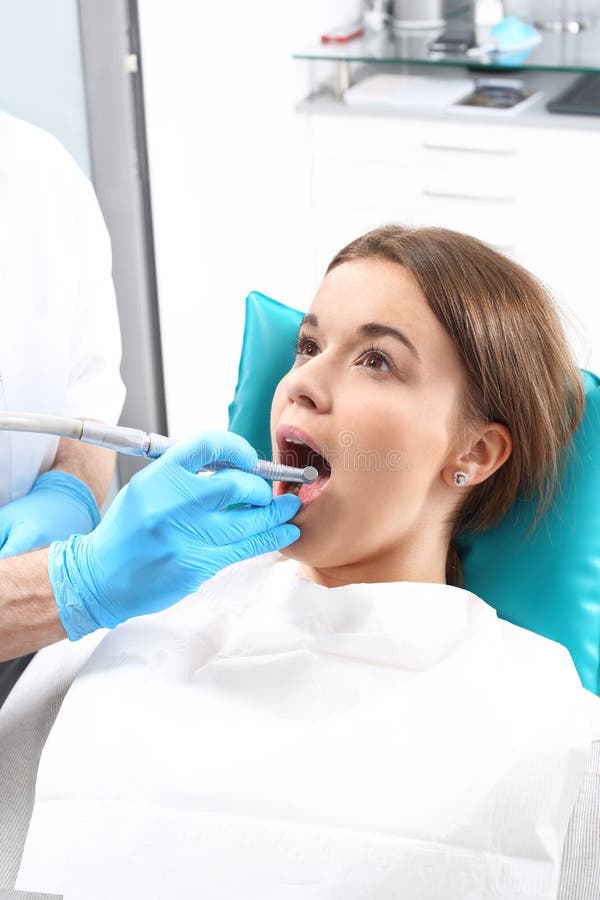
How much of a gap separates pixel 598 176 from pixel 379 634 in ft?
6.34

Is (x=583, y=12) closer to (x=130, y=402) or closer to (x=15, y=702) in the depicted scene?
(x=130, y=402)

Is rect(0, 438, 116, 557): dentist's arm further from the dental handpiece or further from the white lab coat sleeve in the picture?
the dental handpiece

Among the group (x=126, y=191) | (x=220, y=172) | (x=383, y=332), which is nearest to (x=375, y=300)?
(x=383, y=332)

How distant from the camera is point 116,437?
3.78ft

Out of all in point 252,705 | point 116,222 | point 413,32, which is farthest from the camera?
point 413,32

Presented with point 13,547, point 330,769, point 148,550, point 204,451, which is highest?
point 204,451

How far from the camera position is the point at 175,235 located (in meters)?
2.75

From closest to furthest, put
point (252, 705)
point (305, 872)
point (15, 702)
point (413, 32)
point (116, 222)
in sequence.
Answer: point (305, 872) → point (252, 705) → point (15, 702) → point (116, 222) → point (413, 32)

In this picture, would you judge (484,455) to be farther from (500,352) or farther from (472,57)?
(472,57)

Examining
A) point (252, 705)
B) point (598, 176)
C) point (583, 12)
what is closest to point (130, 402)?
point (598, 176)

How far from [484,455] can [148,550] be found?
50cm

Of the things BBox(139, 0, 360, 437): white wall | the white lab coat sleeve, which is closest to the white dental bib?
the white lab coat sleeve

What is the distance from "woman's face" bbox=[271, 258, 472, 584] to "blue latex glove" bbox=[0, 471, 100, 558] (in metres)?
0.34

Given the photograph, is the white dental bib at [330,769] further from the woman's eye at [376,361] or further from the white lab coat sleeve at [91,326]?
the white lab coat sleeve at [91,326]
